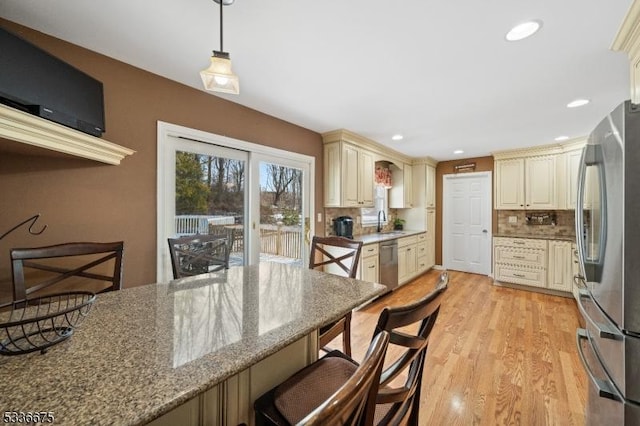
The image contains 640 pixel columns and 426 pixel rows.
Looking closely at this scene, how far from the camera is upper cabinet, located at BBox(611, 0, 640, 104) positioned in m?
1.39

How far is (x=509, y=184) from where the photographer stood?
181 inches

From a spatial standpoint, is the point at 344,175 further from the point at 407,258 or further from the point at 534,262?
the point at 534,262

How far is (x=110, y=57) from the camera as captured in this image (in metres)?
1.86

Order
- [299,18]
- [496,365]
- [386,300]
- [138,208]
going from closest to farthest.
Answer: [299,18] → [138,208] → [496,365] → [386,300]

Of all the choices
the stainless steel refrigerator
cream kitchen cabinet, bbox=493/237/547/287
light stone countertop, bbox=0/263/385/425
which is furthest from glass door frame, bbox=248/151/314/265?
cream kitchen cabinet, bbox=493/237/547/287

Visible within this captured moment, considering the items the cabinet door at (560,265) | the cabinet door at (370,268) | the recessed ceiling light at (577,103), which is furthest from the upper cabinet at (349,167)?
the cabinet door at (560,265)

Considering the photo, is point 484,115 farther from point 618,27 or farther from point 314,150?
point 314,150

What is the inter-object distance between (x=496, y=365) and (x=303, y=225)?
237cm

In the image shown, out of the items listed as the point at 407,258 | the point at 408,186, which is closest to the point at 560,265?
the point at 407,258

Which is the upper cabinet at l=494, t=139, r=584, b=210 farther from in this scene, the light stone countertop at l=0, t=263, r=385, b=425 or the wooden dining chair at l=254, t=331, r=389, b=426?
the wooden dining chair at l=254, t=331, r=389, b=426

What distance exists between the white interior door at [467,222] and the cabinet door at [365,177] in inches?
93.2

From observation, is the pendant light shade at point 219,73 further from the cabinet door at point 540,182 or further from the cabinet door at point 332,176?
the cabinet door at point 540,182

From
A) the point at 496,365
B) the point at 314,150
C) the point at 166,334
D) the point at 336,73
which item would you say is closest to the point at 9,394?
the point at 166,334

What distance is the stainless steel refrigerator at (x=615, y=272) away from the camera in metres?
1.04
